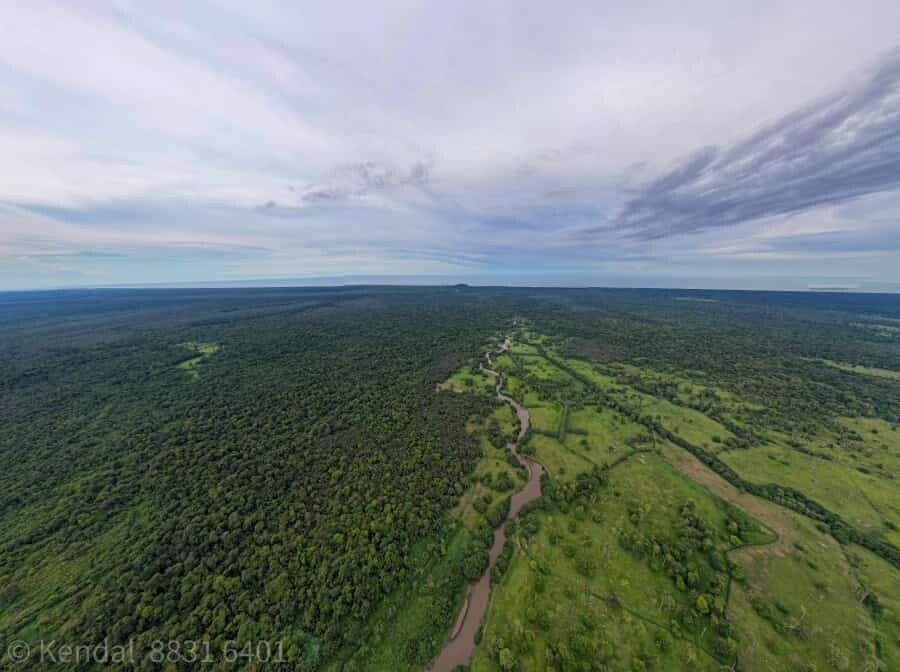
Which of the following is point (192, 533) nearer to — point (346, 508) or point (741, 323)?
point (346, 508)

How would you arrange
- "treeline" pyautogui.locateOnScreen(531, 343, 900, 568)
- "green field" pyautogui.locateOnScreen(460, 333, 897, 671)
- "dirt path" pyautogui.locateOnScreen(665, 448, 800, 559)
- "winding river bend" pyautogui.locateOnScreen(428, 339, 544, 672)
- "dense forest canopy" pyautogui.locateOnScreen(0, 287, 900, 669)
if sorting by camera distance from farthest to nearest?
"dirt path" pyautogui.locateOnScreen(665, 448, 800, 559), "treeline" pyautogui.locateOnScreen(531, 343, 900, 568), "dense forest canopy" pyautogui.locateOnScreen(0, 287, 900, 669), "winding river bend" pyautogui.locateOnScreen(428, 339, 544, 672), "green field" pyautogui.locateOnScreen(460, 333, 897, 671)

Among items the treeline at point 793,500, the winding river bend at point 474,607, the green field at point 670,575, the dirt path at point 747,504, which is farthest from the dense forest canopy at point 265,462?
the dirt path at point 747,504

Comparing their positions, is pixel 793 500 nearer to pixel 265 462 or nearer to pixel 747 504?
pixel 747 504

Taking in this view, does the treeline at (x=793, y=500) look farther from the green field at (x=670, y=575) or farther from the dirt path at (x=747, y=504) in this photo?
the green field at (x=670, y=575)

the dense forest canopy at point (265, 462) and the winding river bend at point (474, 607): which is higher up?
the dense forest canopy at point (265, 462)

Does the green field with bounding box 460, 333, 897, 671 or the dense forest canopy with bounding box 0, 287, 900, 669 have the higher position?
the dense forest canopy with bounding box 0, 287, 900, 669

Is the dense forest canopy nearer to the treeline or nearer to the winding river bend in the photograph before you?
the winding river bend

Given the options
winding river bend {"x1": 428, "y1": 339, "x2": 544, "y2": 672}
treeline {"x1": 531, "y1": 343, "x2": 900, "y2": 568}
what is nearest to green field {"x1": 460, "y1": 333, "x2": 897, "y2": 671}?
winding river bend {"x1": 428, "y1": 339, "x2": 544, "y2": 672}

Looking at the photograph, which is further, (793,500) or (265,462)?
(265,462)

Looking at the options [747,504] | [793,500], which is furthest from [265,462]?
[793,500]

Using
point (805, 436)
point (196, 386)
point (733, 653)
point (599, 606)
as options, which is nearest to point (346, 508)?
point (599, 606)

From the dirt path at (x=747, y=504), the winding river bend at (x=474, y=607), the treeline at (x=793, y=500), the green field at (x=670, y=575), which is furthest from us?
the dirt path at (x=747, y=504)
